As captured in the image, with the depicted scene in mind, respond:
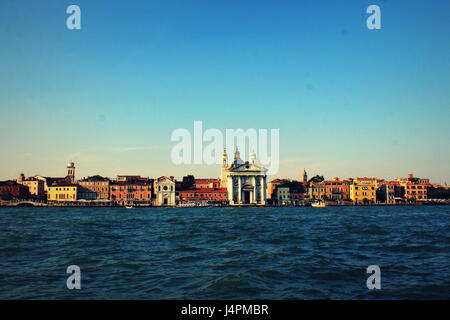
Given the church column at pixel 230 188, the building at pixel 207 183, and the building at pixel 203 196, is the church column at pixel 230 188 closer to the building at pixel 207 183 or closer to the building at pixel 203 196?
the building at pixel 203 196

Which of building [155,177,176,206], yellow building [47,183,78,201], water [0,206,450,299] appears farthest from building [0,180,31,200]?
water [0,206,450,299]

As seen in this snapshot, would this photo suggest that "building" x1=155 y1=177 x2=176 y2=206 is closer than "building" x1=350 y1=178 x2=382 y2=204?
Yes

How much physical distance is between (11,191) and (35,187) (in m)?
6.06

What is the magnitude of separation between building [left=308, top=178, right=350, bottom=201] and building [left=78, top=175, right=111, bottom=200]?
42.0 metres

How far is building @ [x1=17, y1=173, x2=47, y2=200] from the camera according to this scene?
7425cm

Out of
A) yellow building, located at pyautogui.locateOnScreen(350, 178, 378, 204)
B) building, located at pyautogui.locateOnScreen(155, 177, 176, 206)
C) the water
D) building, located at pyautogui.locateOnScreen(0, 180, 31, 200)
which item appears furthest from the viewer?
yellow building, located at pyautogui.locateOnScreen(350, 178, 378, 204)

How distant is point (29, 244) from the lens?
14.9 metres

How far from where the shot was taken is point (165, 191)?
71938 millimetres

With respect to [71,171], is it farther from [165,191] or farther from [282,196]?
[282,196]

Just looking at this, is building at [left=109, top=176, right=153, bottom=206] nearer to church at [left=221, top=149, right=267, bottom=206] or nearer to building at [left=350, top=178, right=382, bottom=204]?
church at [left=221, top=149, right=267, bottom=206]

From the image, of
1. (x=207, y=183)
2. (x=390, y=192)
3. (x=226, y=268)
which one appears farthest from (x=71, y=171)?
(x=226, y=268)

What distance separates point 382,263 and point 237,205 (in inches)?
2453

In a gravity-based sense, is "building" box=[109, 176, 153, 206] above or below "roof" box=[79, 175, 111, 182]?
below
